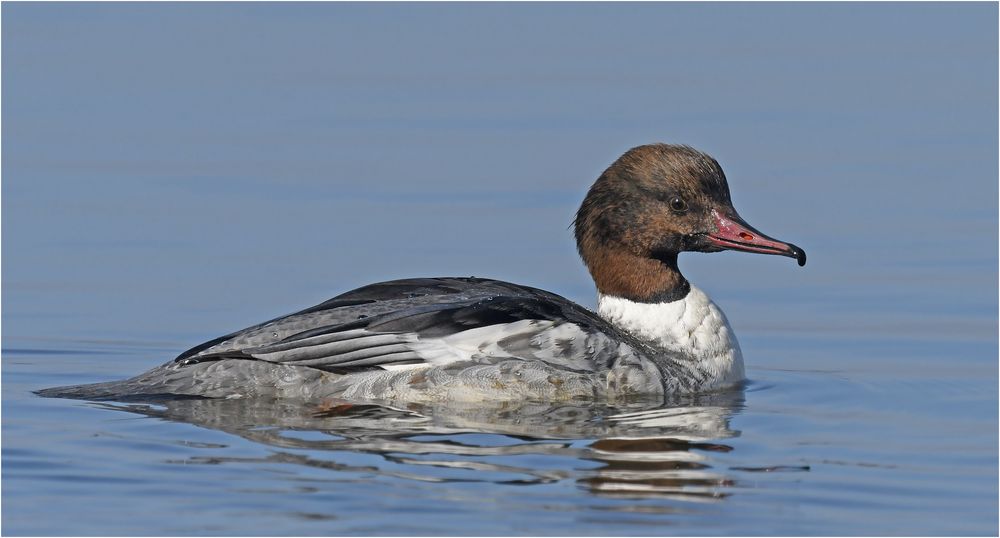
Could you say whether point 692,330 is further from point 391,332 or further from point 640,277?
point 391,332

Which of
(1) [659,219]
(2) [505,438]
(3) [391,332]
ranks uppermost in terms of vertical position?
(1) [659,219]

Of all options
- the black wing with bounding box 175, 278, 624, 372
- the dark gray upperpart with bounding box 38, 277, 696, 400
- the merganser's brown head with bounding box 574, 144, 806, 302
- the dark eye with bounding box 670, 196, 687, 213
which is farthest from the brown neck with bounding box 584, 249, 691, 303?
the dark gray upperpart with bounding box 38, 277, 696, 400

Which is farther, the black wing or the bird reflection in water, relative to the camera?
the black wing

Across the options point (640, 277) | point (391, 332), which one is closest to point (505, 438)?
point (391, 332)

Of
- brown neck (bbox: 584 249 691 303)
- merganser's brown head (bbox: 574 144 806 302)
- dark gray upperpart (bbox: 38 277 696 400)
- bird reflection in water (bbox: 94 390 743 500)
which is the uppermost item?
merganser's brown head (bbox: 574 144 806 302)

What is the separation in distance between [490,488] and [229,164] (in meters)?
8.68

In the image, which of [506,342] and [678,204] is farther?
[678,204]

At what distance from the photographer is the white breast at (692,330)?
35.4 ft

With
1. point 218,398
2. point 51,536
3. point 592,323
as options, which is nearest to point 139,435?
point 218,398

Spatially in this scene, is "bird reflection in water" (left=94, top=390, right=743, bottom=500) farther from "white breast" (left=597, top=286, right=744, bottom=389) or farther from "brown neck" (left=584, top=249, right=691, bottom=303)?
"brown neck" (left=584, top=249, right=691, bottom=303)

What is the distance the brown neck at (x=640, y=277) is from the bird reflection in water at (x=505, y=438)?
71cm

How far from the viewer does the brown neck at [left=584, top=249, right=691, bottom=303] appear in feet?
36.2

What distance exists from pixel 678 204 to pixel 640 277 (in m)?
0.49

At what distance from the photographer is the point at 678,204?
35.7ft
